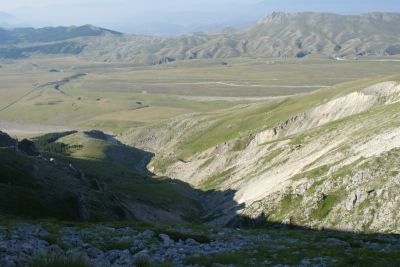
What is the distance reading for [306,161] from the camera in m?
97.5

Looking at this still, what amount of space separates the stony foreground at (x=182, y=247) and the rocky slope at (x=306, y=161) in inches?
791

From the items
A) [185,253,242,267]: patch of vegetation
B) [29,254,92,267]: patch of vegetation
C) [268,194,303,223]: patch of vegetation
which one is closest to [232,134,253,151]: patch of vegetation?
[268,194,303,223]: patch of vegetation

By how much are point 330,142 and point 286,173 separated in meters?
13.7

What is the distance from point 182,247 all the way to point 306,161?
6880 centimetres

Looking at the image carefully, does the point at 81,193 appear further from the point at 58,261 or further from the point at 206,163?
the point at 206,163

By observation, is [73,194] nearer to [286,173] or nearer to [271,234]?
[271,234]

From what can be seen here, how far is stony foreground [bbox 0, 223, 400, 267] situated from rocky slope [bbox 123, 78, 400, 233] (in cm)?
2010

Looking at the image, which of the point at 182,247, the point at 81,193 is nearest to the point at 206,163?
the point at 81,193

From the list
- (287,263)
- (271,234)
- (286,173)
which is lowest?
(286,173)

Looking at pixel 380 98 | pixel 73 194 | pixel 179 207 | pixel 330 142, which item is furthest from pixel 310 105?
pixel 73 194

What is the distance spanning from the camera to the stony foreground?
25.9 metres

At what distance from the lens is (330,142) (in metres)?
103

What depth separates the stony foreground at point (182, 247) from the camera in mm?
25906

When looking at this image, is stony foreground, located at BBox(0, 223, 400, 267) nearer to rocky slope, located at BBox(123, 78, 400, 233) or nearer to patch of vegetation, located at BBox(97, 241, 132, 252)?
patch of vegetation, located at BBox(97, 241, 132, 252)
